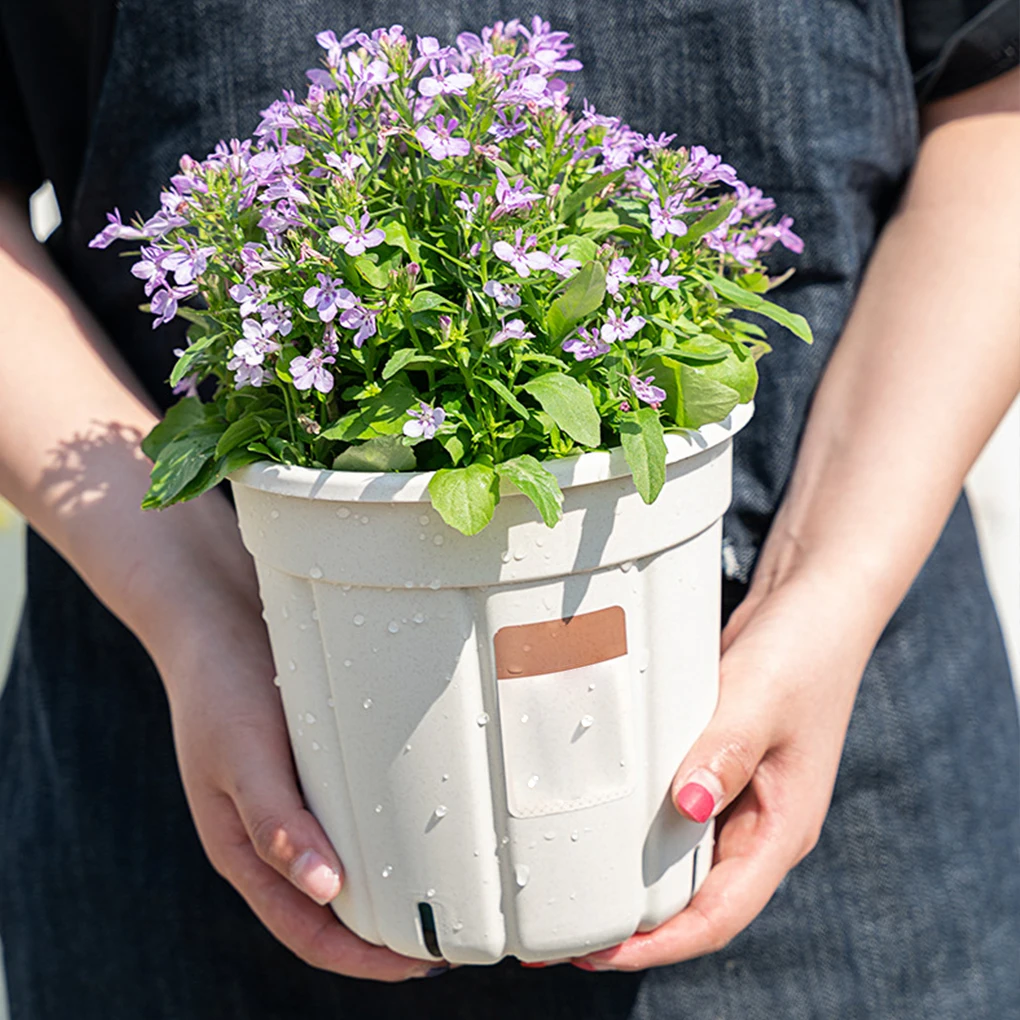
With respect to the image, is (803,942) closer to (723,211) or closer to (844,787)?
(844,787)

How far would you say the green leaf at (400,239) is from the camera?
50 centimetres

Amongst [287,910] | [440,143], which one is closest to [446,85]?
[440,143]

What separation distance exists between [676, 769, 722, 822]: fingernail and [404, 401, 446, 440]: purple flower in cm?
26

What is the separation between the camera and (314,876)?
2.01 feet

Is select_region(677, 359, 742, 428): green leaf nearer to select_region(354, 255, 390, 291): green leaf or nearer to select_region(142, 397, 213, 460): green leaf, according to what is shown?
select_region(354, 255, 390, 291): green leaf

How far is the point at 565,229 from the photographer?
0.55 metres

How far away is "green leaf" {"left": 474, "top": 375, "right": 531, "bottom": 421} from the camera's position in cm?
48

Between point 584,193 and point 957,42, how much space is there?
43 cm

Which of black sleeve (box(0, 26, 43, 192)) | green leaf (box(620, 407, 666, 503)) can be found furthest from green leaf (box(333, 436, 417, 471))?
black sleeve (box(0, 26, 43, 192))

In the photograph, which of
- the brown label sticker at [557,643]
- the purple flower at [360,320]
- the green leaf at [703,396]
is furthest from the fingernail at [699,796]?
the purple flower at [360,320]

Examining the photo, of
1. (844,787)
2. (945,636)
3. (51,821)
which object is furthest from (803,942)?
(51,821)

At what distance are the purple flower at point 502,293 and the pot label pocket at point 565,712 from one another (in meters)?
0.16

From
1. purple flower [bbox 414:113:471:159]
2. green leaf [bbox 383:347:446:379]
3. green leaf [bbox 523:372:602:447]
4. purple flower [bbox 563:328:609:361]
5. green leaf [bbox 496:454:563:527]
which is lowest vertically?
green leaf [bbox 496:454:563:527]

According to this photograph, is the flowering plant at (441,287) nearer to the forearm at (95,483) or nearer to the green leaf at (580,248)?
the green leaf at (580,248)
